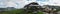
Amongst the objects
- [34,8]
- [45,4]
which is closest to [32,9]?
[34,8]

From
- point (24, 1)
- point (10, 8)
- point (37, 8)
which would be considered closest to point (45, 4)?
point (37, 8)

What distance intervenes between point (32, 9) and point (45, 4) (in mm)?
155

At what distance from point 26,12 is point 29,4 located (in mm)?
93

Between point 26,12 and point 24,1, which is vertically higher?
point 24,1

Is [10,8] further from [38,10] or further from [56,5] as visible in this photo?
[56,5]

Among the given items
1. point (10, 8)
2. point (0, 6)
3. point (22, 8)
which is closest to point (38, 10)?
point (22, 8)

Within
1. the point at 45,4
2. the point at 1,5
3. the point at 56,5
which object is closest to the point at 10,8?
the point at 1,5

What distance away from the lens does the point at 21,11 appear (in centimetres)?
106

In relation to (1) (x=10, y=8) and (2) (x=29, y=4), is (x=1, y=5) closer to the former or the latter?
(1) (x=10, y=8)

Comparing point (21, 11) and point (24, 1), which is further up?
point (24, 1)

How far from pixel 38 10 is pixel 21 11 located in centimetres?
17

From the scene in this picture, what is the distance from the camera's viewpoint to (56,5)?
1.13 metres

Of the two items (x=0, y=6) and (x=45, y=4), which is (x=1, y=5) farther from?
(x=45, y=4)

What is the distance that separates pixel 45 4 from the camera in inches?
44.1
